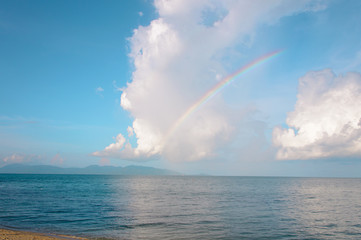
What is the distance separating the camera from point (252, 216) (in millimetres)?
36750

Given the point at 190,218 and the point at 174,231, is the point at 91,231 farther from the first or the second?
the point at 190,218

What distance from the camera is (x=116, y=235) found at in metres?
25.0

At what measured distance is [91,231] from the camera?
26.7 m

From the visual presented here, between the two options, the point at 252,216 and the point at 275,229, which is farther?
the point at 252,216

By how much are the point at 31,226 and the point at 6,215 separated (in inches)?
380

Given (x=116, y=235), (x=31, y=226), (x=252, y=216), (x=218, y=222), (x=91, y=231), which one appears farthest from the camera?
(x=252, y=216)

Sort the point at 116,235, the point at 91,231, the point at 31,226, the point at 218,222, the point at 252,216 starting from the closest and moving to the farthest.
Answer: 1. the point at 116,235
2. the point at 91,231
3. the point at 31,226
4. the point at 218,222
5. the point at 252,216

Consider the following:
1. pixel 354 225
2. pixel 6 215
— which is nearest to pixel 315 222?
pixel 354 225

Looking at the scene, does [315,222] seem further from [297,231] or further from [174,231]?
[174,231]

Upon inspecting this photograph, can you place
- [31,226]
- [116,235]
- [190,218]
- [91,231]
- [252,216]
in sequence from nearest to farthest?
[116,235]
[91,231]
[31,226]
[190,218]
[252,216]

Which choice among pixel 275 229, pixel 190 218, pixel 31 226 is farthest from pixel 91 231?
pixel 275 229

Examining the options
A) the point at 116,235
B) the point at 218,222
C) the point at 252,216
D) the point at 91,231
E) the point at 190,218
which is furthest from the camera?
the point at 252,216

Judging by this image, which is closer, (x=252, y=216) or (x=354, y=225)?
(x=354, y=225)

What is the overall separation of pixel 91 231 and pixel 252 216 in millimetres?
21771
